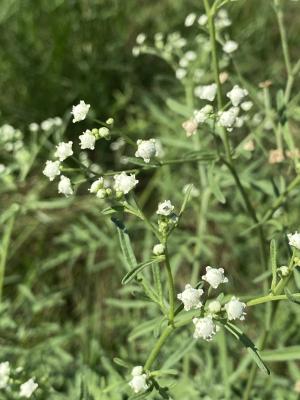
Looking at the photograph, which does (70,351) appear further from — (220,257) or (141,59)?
(141,59)

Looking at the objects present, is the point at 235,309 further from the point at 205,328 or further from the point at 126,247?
the point at 126,247

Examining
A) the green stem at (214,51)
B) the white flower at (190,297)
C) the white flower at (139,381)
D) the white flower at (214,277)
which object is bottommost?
the white flower at (139,381)

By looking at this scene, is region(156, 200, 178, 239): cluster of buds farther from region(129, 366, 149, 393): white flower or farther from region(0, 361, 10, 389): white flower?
region(0, 361, 10, 389): white flower

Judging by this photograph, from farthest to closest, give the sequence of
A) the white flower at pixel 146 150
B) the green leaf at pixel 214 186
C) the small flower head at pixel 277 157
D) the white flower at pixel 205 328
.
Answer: the small flower head at pixel 277 157
the green leaf at pixel 214 186
the white flower at pixel 146 150
the white flower at pixel 205 328

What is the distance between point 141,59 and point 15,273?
206 centimetres

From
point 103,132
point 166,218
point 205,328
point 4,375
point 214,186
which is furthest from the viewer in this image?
point 214,186

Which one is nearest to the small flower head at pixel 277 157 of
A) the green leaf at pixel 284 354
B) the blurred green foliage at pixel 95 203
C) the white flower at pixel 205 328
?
the blurred green foliage at pixel 95 203

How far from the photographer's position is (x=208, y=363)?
307 cm

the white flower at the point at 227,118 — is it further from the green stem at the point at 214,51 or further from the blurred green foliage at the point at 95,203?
the blurred green foliage at the point at 95,203

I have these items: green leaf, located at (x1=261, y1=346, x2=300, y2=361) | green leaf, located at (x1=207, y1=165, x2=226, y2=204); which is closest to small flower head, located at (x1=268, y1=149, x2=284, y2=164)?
green leaf, located at (x1=207, y1=165, x2=226, y2=204)

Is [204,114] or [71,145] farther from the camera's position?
[204,114]

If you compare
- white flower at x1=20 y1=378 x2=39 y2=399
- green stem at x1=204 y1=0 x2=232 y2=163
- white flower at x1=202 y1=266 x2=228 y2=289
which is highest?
green stem at x1=204 y1=0 x2=232 y2=163

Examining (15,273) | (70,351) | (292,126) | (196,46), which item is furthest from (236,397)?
(196,46)

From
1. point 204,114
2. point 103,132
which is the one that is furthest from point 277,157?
point 103,132
